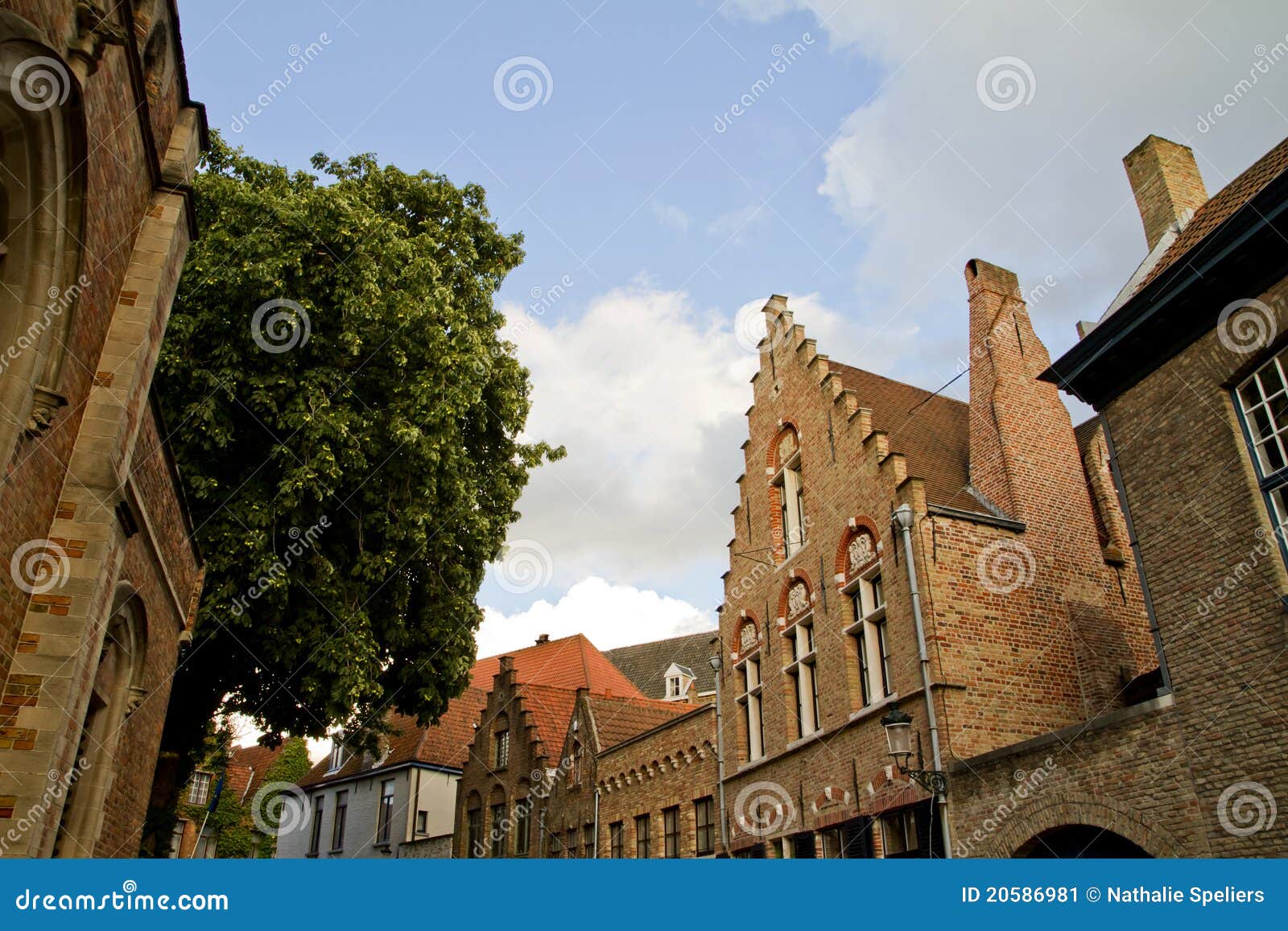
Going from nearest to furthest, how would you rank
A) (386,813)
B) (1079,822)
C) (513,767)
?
(1079,822) → (513,767) → (386,813)

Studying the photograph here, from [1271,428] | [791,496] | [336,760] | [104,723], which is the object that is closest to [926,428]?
[791,496]

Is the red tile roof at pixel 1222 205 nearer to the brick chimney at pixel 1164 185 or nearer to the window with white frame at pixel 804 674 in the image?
the brick chimney at pixel 1164 185

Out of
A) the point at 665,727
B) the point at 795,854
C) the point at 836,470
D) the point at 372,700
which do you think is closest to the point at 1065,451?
the point at 836,470

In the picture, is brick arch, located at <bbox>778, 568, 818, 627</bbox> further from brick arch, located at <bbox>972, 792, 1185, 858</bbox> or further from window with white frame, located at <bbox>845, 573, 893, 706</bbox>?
brick arch, located at <bbox>972, 792, 1185, 858</bbox>

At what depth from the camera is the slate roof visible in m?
46.6

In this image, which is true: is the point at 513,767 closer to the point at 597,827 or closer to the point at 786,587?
the point at 597,827

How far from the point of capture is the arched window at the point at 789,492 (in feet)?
Result: 62.4

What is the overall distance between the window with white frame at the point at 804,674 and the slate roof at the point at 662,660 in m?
27.0

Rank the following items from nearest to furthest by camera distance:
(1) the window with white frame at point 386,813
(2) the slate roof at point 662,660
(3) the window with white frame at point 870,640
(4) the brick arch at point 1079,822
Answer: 1. (4) the brick arch at point 1079,822
2. (3) the window with white frame at point 870,640
3. (1) the window with white frame at point 386,813
4. (2) the slate roof at point 662,660

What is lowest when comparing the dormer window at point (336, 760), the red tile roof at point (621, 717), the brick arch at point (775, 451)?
the red tile roof at point (621, 717)

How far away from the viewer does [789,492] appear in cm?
1966

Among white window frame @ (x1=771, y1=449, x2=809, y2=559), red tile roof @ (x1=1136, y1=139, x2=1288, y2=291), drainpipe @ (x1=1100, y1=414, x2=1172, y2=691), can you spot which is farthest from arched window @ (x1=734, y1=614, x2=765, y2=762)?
red tile roof @ (x1=1136, y1=139, x2=1288, y2=291)

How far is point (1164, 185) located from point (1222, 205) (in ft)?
9.64

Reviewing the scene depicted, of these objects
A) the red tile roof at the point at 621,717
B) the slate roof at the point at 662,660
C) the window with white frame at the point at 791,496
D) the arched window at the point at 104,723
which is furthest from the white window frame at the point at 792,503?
the slate roof at the point at 662,660
